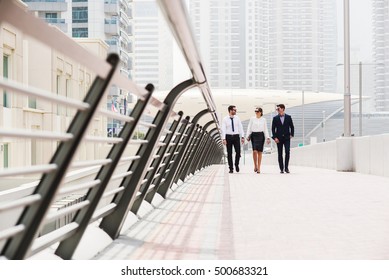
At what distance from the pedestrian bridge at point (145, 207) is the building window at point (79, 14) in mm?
94276

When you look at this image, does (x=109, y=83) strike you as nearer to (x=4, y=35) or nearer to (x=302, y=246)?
(x=302, y=246)

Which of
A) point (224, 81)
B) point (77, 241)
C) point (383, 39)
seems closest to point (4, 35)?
point (383, 39)

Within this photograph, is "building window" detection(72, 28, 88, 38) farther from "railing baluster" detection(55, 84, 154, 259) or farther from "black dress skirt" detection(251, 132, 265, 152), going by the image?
"railing baluster" detection(55, 84, 154, 259)

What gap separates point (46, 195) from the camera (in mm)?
2689

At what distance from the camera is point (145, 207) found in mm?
6676

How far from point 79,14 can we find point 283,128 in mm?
Result: 90618

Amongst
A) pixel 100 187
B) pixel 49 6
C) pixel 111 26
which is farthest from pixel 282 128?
pixel 111 26

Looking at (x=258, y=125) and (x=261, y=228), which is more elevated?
(x=258, y=125)

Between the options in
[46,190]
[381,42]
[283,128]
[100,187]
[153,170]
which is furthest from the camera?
[381,42]

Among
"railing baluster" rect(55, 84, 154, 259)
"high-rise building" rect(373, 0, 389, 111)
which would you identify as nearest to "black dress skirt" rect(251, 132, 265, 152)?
"railing baluster" rect(55, 84, 154, 259)

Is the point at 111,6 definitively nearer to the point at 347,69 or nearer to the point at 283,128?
the point at 347,69
